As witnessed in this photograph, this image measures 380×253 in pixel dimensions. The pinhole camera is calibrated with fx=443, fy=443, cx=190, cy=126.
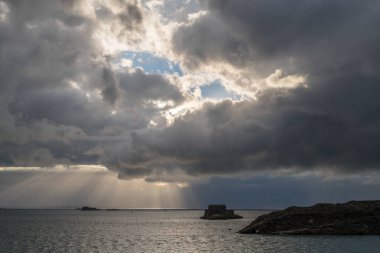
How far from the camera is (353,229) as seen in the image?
11838 centimetres

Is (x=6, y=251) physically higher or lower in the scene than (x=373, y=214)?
lower

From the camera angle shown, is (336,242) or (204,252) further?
(336,242)

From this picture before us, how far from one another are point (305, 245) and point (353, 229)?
3445cm

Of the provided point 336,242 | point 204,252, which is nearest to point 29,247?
point 204,252

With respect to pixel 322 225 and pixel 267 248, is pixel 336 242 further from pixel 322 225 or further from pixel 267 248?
pixel 322 225

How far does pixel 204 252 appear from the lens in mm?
86875

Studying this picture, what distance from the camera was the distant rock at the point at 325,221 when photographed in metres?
119

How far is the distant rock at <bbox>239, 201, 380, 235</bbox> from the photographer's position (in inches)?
4683

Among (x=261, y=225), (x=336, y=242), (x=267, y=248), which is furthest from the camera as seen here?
(x=261, y=225)

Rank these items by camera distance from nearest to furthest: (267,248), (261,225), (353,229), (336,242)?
(267,248)
(336,242)
(353,229)
(261,225)

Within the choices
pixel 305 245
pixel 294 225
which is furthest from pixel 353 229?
pixel 305 245

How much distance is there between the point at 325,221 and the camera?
12412cm

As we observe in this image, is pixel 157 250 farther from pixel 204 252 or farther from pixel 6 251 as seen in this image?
pixel 6 251

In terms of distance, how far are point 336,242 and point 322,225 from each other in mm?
26912
